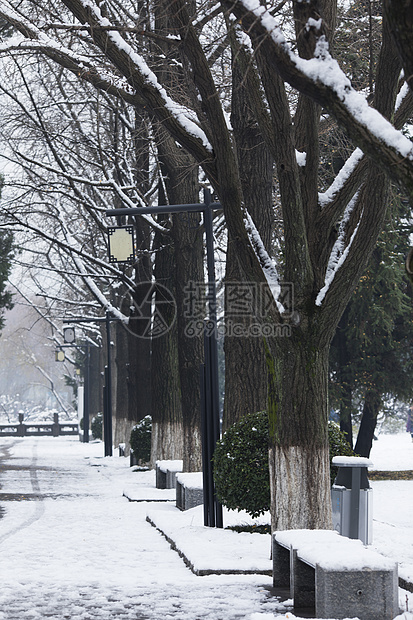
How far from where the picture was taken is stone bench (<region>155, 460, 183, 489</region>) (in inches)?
736

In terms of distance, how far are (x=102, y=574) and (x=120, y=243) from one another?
34.4ft

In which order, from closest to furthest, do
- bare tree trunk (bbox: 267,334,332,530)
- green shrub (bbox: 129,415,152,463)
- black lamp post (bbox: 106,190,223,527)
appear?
bare tree trunk (bbox: 267,334,332,530), black lamp post (bbox: 106,190,223,527), green shrub (bbox: 129,415,152,463)

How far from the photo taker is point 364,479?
10.0 metres

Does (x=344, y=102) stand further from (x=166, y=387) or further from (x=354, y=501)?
(x=166, y=387)

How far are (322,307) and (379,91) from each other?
85.8 inches

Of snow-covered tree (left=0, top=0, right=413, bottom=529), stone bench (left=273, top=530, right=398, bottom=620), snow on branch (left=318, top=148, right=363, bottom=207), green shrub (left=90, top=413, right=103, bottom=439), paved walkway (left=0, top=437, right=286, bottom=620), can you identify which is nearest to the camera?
stone bench (left=273, top=530, right=398, bottom=620)

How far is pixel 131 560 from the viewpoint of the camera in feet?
33.0

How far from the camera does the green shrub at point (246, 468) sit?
1066 cm

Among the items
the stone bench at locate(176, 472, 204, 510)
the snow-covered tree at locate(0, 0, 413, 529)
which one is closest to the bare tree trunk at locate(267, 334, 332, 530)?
the snow-covered tree at locate(0, 0, 413, 529)

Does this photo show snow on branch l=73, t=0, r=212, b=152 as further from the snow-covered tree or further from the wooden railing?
the wooden railing

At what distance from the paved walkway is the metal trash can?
1508 mm

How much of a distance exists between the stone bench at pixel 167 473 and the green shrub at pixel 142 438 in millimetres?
5196

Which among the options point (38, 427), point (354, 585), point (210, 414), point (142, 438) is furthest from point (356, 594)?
point (38, 427)

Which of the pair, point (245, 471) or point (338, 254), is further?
point (245, 471)
